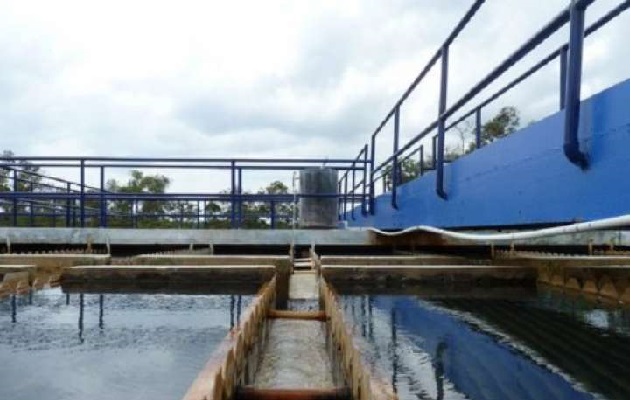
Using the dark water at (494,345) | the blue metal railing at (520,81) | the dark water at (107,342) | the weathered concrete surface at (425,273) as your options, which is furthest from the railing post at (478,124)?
the dark water at (107,342)

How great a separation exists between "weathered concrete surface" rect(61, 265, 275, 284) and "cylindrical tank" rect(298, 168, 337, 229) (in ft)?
12.6

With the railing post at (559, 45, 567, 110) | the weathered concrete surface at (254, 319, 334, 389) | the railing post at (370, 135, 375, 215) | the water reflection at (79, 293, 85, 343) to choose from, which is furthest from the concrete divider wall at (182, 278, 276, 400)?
the railing post at (370, 135, 375, 215)

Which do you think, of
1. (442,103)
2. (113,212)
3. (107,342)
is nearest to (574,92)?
(442,103)

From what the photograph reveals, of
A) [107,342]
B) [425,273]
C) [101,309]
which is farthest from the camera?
[425,273]

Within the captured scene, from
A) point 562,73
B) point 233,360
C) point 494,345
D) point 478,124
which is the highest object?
point 562,73

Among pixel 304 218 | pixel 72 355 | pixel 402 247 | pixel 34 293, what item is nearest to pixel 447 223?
pixel 72 355

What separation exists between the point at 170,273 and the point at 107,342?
6.22 ft

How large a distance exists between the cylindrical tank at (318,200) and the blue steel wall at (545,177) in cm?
407

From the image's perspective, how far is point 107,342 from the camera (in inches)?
154

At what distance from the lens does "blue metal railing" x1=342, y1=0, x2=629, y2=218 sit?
2.87 m

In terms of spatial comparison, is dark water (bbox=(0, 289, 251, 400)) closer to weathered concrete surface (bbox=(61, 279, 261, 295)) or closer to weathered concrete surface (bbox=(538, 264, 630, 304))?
weathered concrete surface (bbox=(61, 279, 261, 295))

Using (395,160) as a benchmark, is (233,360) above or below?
below

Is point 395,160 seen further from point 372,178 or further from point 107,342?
point 107,342

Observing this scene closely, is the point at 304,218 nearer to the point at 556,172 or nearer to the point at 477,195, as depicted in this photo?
the point at 477,195
